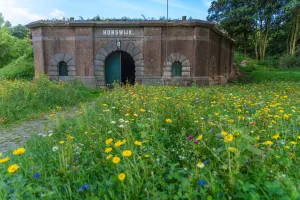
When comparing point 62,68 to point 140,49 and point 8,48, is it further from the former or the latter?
point 8,48

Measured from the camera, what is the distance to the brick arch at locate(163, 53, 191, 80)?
44.2 feet

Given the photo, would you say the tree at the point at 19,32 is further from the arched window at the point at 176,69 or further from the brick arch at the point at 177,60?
the arched window at the point at 176,69

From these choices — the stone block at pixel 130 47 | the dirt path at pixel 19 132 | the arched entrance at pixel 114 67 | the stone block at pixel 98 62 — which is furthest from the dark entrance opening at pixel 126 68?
the dirt path at pixel 19 132

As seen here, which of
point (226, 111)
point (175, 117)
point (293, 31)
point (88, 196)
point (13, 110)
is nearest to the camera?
point (88, 196)

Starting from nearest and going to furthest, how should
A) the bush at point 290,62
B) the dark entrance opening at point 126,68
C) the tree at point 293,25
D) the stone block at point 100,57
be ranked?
the stone block at point 100,57 → the dark entrance opening at point 126,68 → the tree at point 293,25 → the bush at point 290,62

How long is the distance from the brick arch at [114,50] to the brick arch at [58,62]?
1.47 m

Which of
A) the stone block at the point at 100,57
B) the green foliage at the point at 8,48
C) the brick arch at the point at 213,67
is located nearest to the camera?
the stone block at the point at 100,57

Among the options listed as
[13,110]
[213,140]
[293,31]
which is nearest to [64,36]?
[13,110]

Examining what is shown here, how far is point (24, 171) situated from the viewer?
249 cm

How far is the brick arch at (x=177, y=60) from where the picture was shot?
13.5 m

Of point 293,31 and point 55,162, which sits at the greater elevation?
point 293,31

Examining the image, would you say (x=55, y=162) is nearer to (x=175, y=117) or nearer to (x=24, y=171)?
(x=24, y=171)

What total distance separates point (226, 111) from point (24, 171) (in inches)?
147

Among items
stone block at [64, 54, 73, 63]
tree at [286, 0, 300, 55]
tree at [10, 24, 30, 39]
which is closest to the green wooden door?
stone block at [64, 54, 73, 63]
